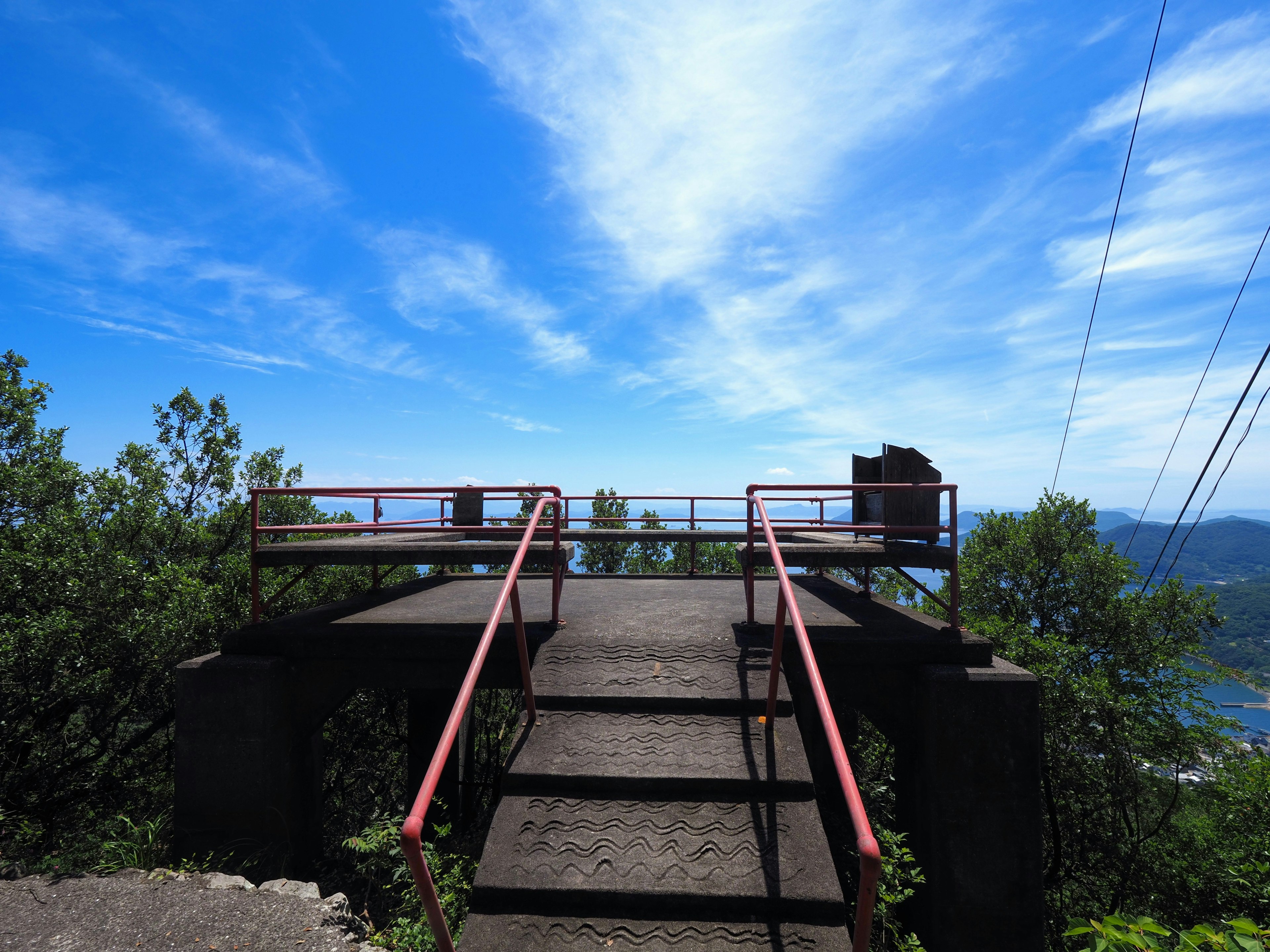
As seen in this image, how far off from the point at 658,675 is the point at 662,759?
0.79m

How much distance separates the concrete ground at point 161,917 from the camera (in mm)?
3094

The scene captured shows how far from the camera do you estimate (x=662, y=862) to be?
8.95 ft

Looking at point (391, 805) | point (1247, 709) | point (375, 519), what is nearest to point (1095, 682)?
point (375, 519)

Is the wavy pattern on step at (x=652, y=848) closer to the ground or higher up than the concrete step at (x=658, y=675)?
closer to the ground

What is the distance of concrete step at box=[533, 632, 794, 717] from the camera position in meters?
3.74

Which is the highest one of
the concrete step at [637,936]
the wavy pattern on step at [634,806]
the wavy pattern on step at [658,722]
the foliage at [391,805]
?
the wavy pattern on step at [658,722]

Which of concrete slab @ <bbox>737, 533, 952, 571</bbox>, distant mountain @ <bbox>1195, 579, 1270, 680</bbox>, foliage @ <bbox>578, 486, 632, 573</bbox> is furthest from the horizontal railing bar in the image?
distant mountain @ <bbox>1195, 579, 1270, 680</bbox>

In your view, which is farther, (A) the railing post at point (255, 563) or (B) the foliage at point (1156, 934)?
(A) the railing post at point (255, 563)

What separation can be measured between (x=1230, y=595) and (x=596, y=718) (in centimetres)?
22989

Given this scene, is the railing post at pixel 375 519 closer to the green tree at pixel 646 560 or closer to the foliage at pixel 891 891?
the foliage at pixel 891 891

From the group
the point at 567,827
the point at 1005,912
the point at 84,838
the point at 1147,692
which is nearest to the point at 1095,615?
the point at 1147,692

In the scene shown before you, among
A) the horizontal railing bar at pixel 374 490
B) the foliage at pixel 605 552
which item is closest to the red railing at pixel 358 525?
the horizontal railing bar at pixel 374 490

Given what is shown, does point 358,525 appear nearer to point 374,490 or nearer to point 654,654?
point 374,490

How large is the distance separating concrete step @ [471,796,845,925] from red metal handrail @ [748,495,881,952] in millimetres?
325
